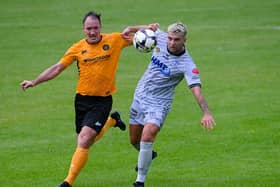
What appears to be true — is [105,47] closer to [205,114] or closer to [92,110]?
[92,110]

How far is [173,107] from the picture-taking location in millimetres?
20562

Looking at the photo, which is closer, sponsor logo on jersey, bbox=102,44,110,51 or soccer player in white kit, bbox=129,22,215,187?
soccer player in white kit, bbox=129,22,215,187

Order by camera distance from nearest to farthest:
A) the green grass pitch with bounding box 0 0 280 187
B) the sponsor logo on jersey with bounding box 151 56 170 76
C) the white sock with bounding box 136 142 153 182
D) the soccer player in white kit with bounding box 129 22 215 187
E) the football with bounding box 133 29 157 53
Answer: the soccer player in white kit with bounding box 129 22 215 187
the white sock with bounding box 136 142 153 182
the sponsor logo on jersey with bounding box 151 56 170 76
the football with bounding box 133 29 157 53
the green grass pitch with bounding box 0 0 280 187

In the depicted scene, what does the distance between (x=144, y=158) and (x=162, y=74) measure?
1192 millimetres

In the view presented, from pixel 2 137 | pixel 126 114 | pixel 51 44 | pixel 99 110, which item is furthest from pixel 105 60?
pixel 51 44

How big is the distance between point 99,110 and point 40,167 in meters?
1.97

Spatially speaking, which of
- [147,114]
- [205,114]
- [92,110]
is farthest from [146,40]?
[205,114]

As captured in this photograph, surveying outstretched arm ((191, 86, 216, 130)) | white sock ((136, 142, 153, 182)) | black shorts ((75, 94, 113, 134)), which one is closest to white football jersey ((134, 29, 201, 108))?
outstretched arm ((191, 86, 216, 130))

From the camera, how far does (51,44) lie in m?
31.1

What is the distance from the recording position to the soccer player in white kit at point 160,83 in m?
12.8

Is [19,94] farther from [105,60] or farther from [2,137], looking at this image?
[105,60]

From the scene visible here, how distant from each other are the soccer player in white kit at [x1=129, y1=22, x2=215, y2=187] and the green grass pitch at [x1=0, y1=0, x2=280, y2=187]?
0.78 m

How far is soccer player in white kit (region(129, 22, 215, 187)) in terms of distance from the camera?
1276cm

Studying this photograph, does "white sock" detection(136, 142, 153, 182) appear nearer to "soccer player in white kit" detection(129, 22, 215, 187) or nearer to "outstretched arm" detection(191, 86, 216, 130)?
"soccer player in white kit" detection(129, 22, 215, 187)
